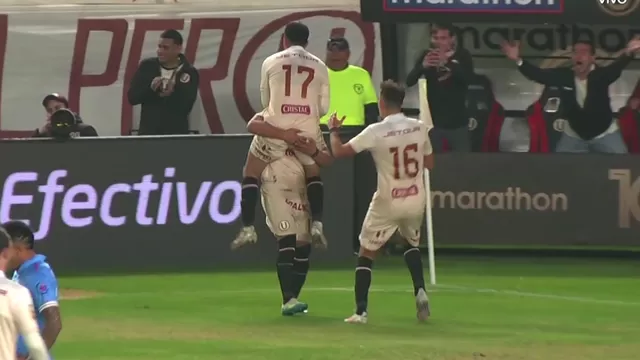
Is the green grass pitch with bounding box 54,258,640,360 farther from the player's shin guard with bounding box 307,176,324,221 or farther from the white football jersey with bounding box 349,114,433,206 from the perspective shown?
the white football jersey with bounding box 349,114,433,206

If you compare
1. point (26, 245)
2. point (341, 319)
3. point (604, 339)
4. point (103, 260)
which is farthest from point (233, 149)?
point (26, 245)

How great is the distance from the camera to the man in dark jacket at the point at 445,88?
1916cm

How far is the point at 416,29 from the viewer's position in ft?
67.7

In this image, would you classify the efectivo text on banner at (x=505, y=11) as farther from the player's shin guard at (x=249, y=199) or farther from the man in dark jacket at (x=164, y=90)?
the player's shin guard at (x=249, y=199)

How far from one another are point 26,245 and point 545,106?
40.3 feet

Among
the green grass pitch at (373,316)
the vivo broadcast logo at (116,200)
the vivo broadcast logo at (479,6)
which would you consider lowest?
the green grass pitch at (373,316)

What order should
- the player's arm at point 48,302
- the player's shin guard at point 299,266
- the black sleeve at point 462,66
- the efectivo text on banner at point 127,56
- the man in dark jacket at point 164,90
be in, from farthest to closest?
the efectivo text on banner at point 127,56 < the black sleeve at point 462,66 < the man in dark jacket at point 164,90 < the player's shin guard at point 299,266 < the player's arm at point 48,302

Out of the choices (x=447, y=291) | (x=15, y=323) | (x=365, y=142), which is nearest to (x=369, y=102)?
(x=447, y=291)

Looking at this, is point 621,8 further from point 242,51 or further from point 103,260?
point 103,260

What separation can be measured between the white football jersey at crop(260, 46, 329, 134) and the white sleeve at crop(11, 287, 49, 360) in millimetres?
6845

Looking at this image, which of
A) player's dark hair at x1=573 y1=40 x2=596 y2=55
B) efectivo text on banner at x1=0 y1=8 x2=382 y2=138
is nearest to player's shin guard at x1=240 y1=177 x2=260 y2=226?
efectivo text on banner at x1=0 y1=8 x2=382 y2=138

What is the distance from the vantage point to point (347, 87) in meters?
19.0

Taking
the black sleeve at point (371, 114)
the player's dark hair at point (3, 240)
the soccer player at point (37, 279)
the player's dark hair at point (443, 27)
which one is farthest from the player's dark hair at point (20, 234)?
the player's dark hair at point (443, 27)

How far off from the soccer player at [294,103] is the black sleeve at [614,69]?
21.3 feet
